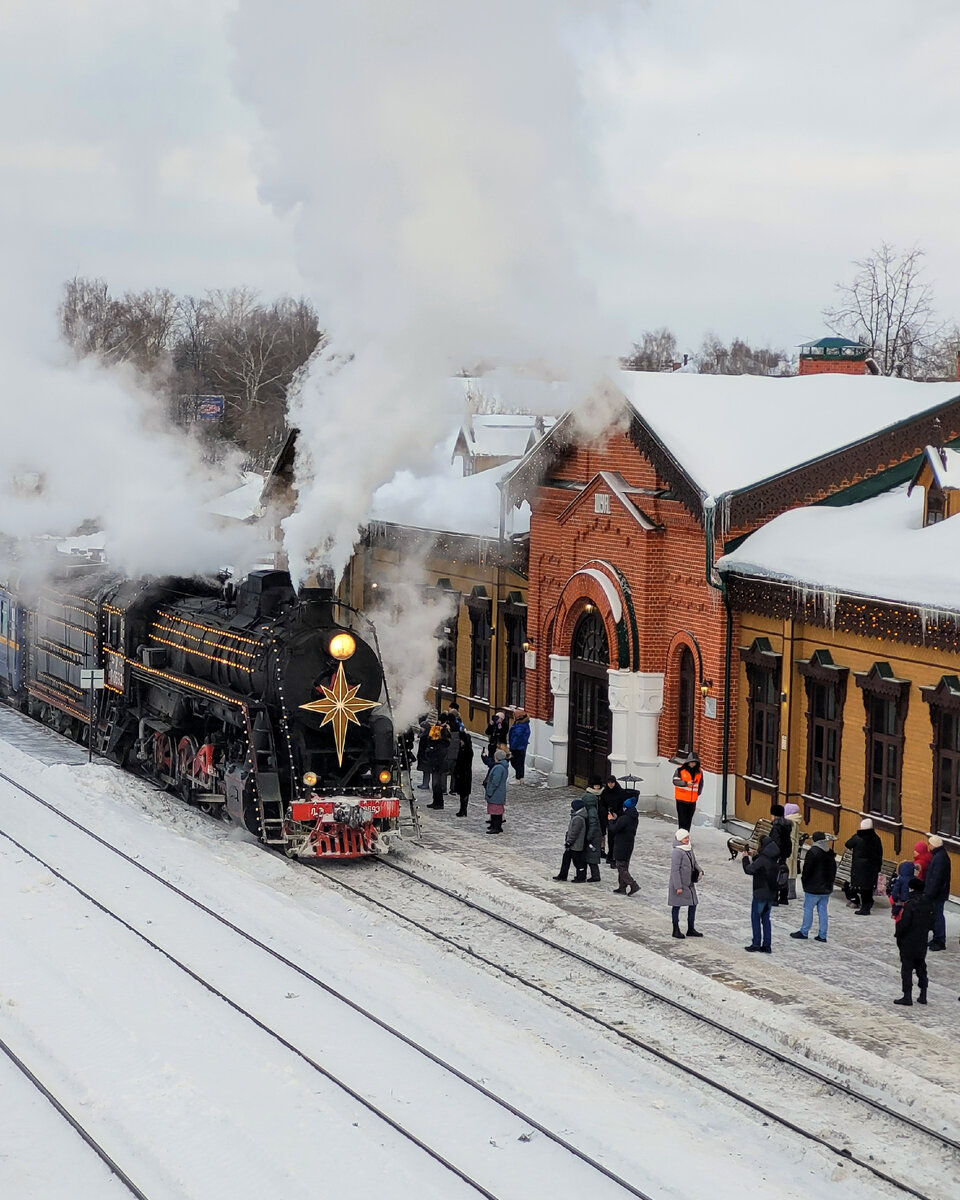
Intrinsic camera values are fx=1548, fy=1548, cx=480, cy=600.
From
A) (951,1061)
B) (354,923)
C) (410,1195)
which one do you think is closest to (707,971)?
(951,1061)

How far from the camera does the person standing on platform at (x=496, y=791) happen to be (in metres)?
20.2

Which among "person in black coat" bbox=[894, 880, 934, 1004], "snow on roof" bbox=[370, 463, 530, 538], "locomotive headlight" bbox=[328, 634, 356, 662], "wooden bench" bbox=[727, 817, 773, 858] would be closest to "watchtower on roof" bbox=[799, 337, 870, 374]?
"snow on roof" bbox=[370, 463, 530, 538]

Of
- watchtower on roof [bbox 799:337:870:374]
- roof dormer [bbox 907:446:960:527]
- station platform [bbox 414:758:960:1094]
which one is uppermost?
watchtower on roof [bbox 799:337:870:374]

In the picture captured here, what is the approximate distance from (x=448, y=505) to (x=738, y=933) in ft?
45.0

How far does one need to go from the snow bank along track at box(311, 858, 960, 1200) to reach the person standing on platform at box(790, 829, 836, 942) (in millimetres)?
2315

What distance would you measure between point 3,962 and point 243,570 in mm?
A: 9442

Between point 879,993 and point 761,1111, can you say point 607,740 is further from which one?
point 761,1111

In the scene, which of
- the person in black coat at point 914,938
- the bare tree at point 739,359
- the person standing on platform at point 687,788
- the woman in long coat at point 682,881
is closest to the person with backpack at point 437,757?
the person standing on platform at point 687,788

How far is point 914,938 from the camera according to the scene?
13.7 meters

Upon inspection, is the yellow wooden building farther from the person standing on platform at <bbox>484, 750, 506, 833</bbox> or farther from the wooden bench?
the person standing on platform at <bbox>484, 750, 506, 833</bbox>

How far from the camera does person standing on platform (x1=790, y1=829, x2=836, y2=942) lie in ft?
51.1

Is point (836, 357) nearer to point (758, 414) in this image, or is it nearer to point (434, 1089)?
point (758, 414)

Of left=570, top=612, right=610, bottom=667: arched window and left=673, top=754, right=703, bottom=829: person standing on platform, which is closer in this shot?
left=673, top=754, right=703, bottom=829: person standing on platform

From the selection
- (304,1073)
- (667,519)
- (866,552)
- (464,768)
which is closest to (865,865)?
(866,552)
